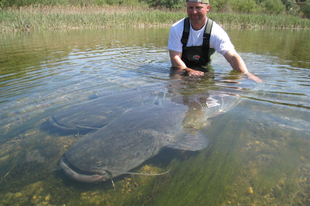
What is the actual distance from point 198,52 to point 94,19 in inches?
624

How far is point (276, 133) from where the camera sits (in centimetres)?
205

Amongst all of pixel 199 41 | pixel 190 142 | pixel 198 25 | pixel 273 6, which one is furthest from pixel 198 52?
pixel 273 6

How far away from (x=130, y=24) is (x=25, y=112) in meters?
18.9

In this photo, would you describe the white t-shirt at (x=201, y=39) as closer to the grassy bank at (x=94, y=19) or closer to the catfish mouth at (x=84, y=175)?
the catfish mouth at (x=84, y=175)

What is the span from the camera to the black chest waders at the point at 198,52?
4250 mm

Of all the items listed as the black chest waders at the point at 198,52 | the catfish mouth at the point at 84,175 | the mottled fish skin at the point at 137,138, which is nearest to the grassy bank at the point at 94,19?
the black chest waders at the point at 198,52

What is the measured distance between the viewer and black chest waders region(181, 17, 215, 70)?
13.9 feet

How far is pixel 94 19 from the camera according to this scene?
17953mm

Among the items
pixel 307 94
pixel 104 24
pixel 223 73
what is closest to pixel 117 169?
pixel 307 94

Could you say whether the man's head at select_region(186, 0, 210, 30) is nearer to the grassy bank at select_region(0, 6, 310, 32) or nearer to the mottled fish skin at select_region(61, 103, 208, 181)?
the mottled fish skin at select_region(61, 103, 208, 181)

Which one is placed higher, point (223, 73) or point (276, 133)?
point (223, 73)

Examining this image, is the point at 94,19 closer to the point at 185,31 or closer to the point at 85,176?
the point at 185,31

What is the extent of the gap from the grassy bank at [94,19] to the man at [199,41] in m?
14.0

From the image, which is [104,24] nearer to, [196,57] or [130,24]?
[130,24]
